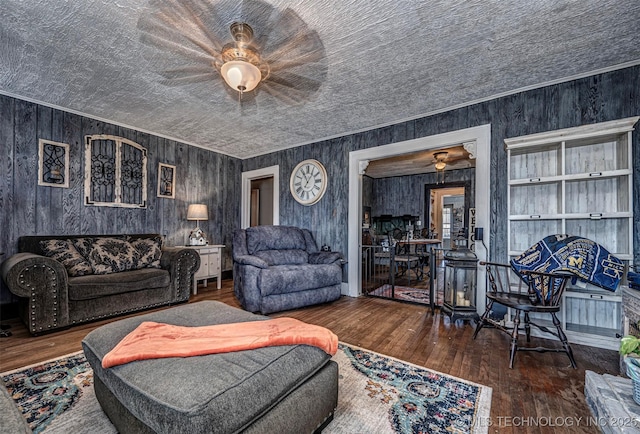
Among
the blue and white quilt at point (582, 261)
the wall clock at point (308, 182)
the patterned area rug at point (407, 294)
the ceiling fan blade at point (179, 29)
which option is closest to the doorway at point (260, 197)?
the wall clock at point (308, 182)

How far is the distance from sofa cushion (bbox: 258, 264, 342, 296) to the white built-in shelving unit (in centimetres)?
214

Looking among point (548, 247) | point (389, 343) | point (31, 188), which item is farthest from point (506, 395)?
point (31, 188)

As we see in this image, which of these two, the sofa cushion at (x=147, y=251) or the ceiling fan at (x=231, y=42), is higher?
the ceiling fan at (x=231, y=42)

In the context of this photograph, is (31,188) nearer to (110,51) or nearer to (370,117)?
(110,51)

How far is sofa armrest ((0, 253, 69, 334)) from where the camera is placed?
2406 mm

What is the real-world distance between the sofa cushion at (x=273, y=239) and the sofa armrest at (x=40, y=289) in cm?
197

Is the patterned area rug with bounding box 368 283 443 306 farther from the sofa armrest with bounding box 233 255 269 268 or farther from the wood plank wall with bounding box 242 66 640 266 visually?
the sofa armrest with bounding box 233 255 269 268

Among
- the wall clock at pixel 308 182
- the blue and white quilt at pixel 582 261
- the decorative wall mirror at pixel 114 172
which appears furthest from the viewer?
the wall clock at pixel 308 182

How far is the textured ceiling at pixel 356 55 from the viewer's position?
5.96ft

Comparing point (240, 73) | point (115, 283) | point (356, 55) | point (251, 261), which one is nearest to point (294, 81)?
point (356, 55)

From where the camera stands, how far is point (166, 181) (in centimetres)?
451

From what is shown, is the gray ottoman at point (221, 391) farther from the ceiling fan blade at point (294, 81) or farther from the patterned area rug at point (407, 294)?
the patterned area rug at point (407, 294)

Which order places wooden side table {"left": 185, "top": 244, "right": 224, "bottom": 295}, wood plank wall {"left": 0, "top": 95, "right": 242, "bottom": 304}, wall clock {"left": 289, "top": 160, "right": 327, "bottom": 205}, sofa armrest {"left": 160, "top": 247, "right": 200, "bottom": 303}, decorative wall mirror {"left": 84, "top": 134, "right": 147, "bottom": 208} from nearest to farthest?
wood plank wall {"left": 0, "top": 95, "right": 242, "bottom": 304}, sofa armrest {"left": 160, "top": 247, "right": 200, "bottom": 303}, decorative wall mirror {"left": 84, "top": 134, "right": 147, "bottom": 208}, wooden side table {"left": 185, "top": 244, "right": 224, "bottom": 295}, wall clock {"left": 289, "top": 160, "right": 327, "bottom": 205}

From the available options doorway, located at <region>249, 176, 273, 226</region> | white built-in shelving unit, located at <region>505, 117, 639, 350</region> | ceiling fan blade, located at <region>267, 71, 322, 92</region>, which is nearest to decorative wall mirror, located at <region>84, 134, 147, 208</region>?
ceiling fan blade, located at <region>267, 71, 322, 92</region>
